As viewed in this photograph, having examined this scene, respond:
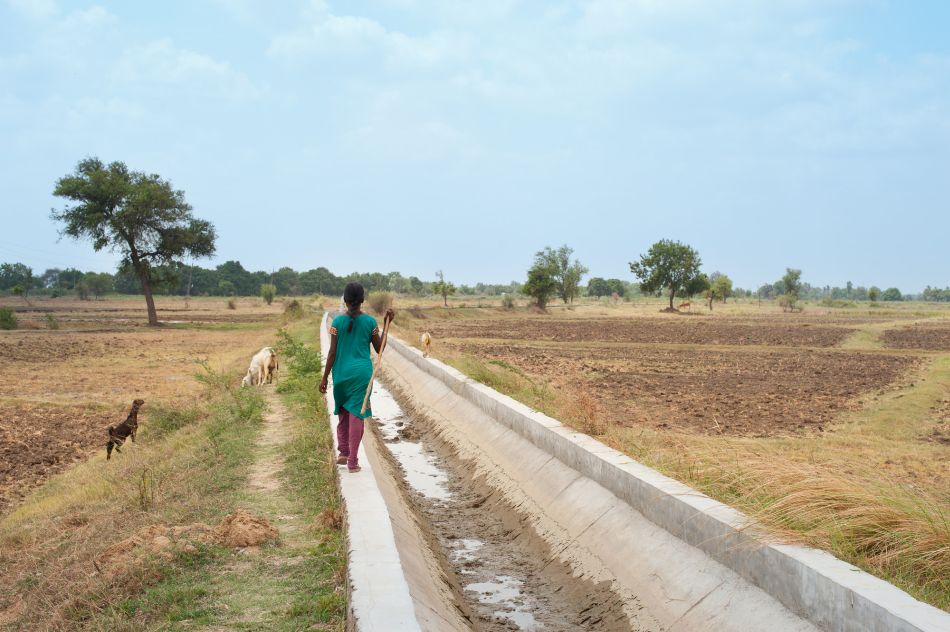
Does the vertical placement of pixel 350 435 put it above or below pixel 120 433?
above

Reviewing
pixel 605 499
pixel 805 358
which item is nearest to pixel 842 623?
pixel 605 499

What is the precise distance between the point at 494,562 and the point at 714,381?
57.4 ft

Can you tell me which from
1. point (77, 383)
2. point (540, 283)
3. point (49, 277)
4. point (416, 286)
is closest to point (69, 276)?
point (49, 277)

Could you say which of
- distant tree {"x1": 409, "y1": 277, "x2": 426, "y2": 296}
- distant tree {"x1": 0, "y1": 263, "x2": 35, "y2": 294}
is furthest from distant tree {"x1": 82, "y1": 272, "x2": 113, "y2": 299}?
distant tree {"x1": 409, "y1": 277, "x2": 426, "y2": 296}

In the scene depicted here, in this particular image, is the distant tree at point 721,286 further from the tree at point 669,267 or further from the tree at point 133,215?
the tree at point 133,215

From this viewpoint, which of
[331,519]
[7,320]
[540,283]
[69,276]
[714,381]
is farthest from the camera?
[69,276]

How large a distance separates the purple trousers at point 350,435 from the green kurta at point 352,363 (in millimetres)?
95

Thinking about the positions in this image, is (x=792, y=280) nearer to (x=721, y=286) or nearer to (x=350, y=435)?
(x=721, y=286)

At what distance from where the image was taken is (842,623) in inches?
161

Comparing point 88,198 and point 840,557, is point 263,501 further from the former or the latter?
point 88,198

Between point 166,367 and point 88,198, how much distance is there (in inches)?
1226

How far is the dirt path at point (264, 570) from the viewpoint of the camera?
5.03 metres

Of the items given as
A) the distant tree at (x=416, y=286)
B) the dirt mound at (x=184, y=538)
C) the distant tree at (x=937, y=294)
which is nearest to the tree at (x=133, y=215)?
the dirt mound at (x=184, y=538)

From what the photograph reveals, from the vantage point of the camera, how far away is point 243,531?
21.4 ft
